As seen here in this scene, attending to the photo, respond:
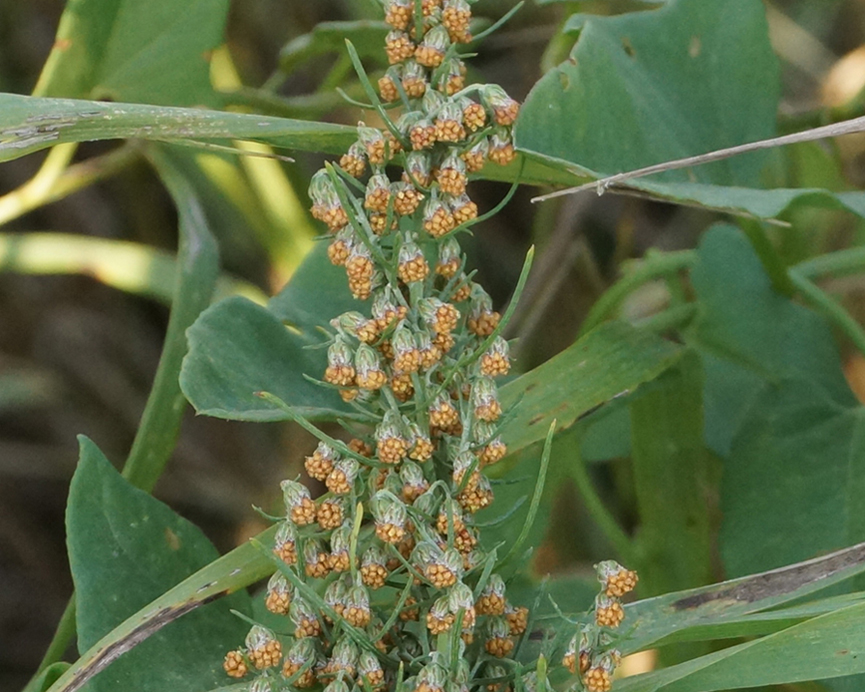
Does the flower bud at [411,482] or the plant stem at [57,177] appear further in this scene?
the plant stem at [57,177]

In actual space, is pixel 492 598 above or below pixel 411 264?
below

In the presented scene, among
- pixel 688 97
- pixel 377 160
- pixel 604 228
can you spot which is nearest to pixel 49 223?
pixel 604 228

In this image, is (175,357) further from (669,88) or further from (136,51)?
(669,88)

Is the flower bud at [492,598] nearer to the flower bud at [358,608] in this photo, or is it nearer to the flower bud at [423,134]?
the flower bud at [358,608]

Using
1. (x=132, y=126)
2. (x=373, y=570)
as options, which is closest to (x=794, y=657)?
(x=373, y=570)

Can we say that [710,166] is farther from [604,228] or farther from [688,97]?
[604,228]

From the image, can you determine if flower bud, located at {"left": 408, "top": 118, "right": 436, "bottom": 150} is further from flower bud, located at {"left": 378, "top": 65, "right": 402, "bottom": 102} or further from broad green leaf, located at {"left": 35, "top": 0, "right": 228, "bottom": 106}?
broad green leaf, located at {"left": 35, "top": 0, "right": 228, "bottom": 106}

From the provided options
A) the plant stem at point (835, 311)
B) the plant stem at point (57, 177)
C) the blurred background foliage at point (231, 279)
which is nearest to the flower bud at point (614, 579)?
the plant stem at point (835, 311)
